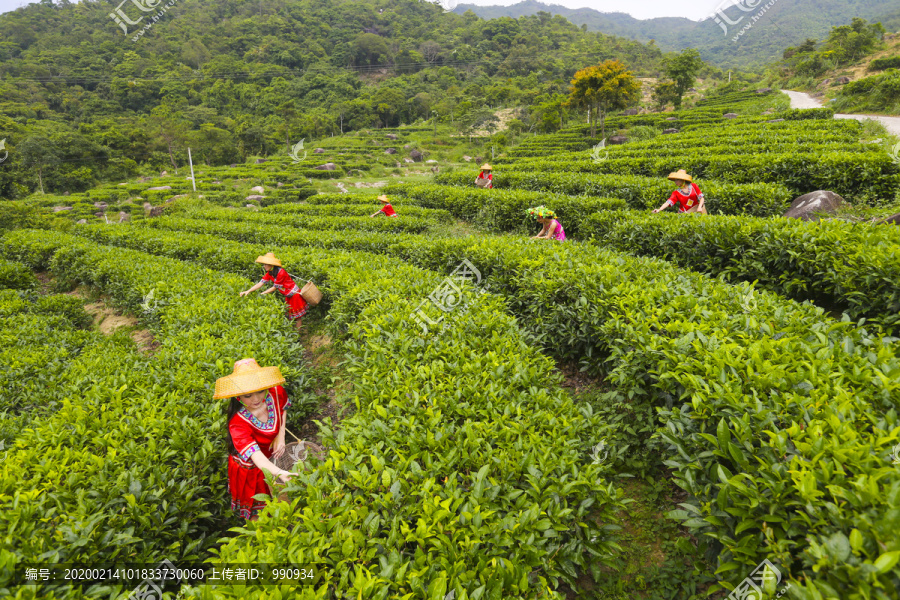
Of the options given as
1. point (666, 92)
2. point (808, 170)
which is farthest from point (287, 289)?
point (666, 92)

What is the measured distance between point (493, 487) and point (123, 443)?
2819mm

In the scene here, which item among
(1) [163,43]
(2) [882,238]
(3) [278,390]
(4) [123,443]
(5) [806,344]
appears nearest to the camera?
(5) [806,344]

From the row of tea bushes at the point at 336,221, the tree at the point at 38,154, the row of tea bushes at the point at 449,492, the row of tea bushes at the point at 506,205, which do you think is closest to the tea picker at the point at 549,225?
the row of tea bushes at the point at 506,205

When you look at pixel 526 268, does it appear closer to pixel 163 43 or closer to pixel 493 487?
pixel 493 487

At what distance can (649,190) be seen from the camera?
9.27m

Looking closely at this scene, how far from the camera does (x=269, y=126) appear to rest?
4881cm

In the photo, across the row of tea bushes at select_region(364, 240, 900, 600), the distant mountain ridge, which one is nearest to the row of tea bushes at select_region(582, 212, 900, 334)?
the row of tea bushes at select_region(364, 240, 900, 600)

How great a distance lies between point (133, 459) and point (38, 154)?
162 ft

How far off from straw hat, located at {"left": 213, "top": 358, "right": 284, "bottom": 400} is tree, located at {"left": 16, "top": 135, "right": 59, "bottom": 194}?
4801cm

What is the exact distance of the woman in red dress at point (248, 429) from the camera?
282 centimetres

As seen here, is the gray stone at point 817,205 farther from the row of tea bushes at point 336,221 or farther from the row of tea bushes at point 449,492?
the row of tea bushes at point 336,221

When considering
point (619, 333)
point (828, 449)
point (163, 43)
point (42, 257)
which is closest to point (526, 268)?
point (619, 333)

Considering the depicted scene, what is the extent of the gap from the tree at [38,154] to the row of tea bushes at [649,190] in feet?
145

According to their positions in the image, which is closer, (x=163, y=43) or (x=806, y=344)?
(x=806, y=344)
